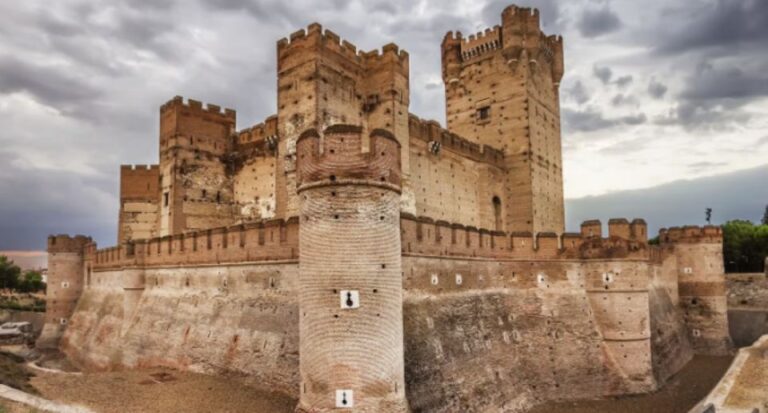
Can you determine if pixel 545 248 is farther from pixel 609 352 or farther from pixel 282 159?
pixel 282 159

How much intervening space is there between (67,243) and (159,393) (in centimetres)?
1860

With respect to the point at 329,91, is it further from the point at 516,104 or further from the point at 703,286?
the point at 703,286

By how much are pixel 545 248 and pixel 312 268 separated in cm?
1106

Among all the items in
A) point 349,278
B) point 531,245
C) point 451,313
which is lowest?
point 451,313

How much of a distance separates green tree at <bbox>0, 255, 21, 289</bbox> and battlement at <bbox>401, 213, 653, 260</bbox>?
5097 centimetres

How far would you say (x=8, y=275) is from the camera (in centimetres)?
4959

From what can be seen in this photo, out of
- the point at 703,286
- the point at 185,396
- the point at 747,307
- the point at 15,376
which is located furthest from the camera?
the point at 747,307

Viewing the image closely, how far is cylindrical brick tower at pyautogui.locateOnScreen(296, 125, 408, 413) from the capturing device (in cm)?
1009

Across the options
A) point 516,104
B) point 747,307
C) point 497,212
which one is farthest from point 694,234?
point 516,104

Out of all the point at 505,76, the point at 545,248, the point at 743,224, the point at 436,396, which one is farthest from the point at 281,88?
the point at 743,224

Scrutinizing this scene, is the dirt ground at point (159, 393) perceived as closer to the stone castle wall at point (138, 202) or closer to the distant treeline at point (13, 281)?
the stone castle wall at point (138, 202)

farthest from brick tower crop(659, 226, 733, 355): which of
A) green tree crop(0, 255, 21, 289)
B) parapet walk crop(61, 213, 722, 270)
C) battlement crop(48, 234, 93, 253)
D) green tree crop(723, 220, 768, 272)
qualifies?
green tree crop(0, 255, 21, 289)

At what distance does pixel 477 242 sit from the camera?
17.0m

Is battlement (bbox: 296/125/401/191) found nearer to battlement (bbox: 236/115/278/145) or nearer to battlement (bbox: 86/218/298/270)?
battlement (bbox: 86/218/298/270)
